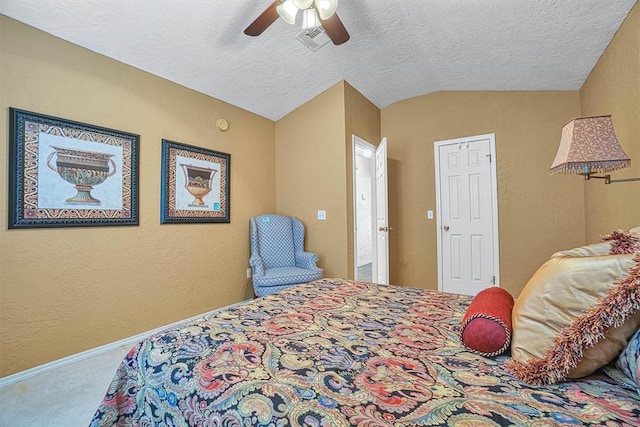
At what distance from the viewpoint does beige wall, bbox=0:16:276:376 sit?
1.86 meters

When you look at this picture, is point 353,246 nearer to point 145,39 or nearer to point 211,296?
point 211,296

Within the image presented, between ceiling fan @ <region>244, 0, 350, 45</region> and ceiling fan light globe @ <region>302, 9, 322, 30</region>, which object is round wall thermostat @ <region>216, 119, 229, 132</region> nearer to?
ceiling fan @ <region>244, 0, 350, 45</region>

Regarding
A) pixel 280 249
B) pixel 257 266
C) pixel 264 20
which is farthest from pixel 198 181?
pixel 264 20

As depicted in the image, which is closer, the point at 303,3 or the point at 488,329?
the point at 488,329

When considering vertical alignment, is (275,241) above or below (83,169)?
below

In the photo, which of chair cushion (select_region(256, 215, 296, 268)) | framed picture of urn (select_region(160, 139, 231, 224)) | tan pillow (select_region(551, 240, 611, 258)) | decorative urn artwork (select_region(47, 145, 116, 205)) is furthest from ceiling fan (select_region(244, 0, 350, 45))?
chair cushion (select_region(256, 215, 296, 268))

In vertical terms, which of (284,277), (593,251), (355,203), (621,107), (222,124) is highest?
Answer: (222,124)

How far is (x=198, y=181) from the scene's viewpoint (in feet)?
9.64

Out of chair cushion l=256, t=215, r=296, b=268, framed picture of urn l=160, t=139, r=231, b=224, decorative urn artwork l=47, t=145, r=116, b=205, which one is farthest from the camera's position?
chair cushion l=256, t=215, r=296, b=268

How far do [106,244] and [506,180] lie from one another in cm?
412

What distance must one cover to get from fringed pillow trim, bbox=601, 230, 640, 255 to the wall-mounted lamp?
0.90 meters

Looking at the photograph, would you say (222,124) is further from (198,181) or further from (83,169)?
(83,169)

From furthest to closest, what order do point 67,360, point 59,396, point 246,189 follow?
point 246,189 → point 67,360 → point 59,396

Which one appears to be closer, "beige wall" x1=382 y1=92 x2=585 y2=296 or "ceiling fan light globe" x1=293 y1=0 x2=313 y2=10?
"ceiling fan light globe" x1=293 y1=0 x2=313 y2=10
